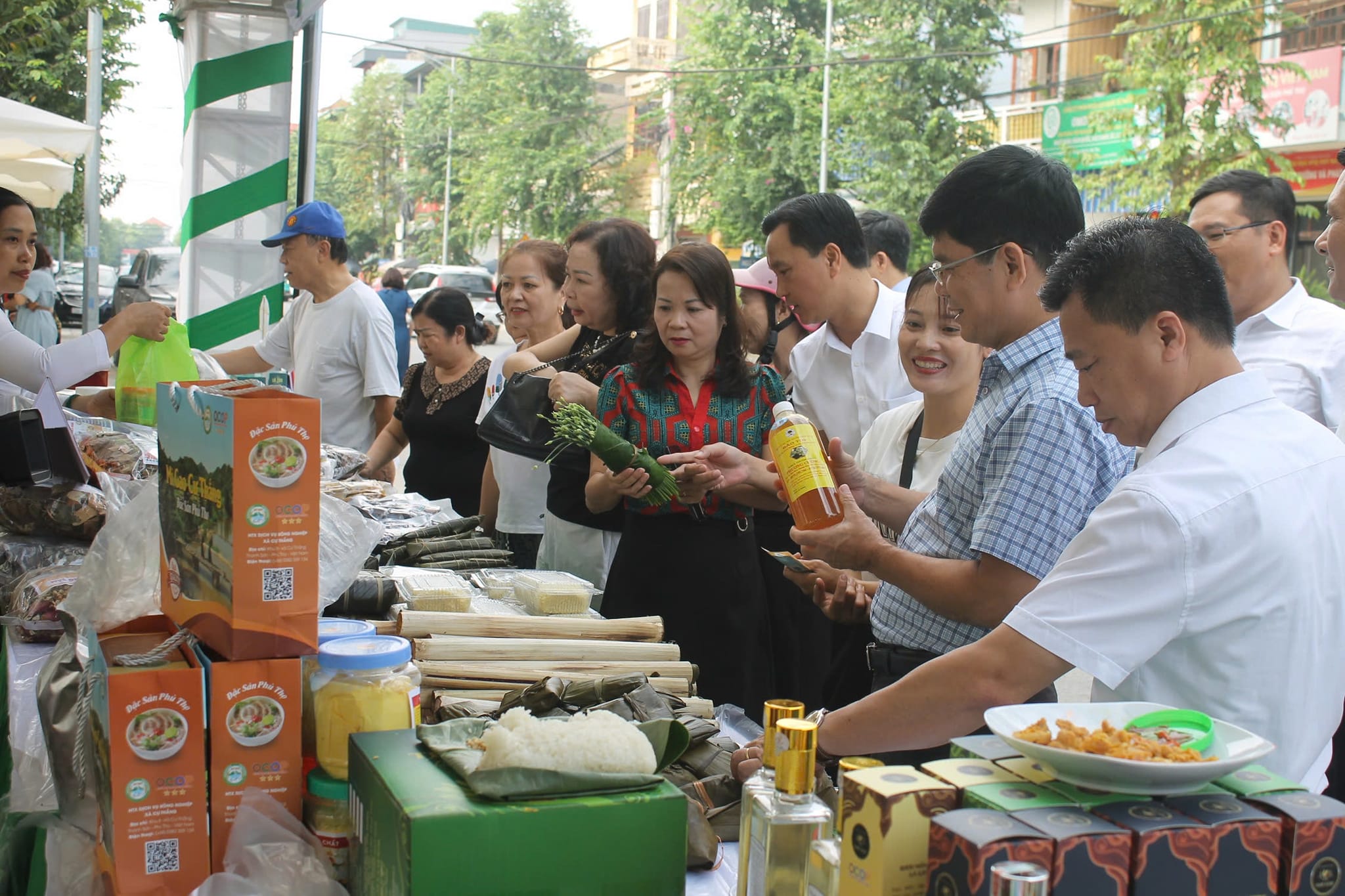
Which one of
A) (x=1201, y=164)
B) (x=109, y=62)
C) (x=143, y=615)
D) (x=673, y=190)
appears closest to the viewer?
(x=143, y=615)

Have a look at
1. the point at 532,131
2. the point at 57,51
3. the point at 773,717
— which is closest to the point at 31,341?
the point at 773,717

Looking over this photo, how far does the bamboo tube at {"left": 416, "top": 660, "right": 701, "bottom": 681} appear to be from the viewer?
2123mm

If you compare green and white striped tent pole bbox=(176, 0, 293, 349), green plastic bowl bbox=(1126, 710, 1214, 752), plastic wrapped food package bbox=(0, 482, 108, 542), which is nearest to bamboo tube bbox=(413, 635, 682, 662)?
plastic wrapped food package bbox=(0, 482, 108, 542)

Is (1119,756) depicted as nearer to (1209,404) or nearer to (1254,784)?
(1254,784)

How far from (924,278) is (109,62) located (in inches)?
563

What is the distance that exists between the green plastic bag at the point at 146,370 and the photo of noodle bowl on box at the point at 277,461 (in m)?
2.49

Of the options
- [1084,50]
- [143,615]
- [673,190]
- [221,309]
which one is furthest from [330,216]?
[673,190]

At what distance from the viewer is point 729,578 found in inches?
131

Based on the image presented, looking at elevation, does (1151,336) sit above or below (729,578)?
above

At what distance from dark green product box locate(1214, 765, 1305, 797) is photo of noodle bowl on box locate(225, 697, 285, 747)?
113 cm

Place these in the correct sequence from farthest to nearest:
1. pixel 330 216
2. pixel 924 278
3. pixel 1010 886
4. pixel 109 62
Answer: pixel 109 62, pixel 330 216, pixel 924 278, pixel 1010 886

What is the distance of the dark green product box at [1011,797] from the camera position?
1.05 metres

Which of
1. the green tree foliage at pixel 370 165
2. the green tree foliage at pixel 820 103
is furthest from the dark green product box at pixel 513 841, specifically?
the green tree foliage at pixel 370 165

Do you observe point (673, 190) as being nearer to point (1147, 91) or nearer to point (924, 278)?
point (1147, 91)
